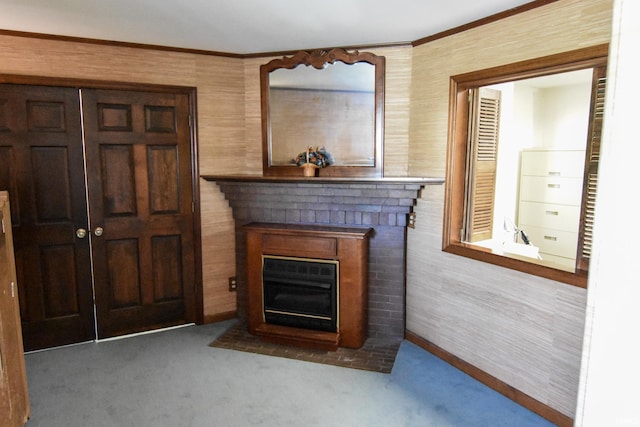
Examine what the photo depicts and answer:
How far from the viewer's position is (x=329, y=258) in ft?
10.3

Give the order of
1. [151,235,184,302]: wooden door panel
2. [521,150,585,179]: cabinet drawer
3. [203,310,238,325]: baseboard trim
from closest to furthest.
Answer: [151,235,184,302]: wooden door panel, [203,310,238,325]: baseboard trim, [521,150,585,179]: cabinet drawer

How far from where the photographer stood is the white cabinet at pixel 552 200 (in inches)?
165

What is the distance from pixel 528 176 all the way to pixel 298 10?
3.30m

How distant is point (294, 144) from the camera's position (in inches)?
134

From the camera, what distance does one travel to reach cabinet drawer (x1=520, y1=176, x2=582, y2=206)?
4180mm

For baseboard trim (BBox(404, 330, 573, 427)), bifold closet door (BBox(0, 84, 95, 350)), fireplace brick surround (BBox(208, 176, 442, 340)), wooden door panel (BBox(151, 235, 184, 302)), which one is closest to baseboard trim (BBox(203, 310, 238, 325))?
wooden door panel (BBox(151, 235, 184, 302))

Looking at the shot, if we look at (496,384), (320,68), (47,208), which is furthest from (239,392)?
(320,68)

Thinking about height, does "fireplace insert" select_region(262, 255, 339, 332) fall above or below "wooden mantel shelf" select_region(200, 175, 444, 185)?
below

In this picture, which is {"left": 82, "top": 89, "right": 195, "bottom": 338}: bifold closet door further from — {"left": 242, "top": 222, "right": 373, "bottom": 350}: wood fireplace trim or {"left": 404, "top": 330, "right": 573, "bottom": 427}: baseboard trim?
{"left": 404, "top": 330, "right": 573, "bottom": 427}: baseboard trim

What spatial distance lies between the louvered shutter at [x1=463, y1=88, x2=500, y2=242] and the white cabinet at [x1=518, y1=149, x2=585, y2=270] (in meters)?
1.56

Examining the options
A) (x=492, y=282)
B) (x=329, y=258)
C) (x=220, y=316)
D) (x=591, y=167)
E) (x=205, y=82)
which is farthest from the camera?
(x=220, y=316)

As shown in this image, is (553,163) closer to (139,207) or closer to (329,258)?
(329,258)

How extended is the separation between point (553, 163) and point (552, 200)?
388 millimetres

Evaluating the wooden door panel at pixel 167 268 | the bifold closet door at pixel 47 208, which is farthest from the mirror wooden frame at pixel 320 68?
the bifold closet door at pixel 47 208
